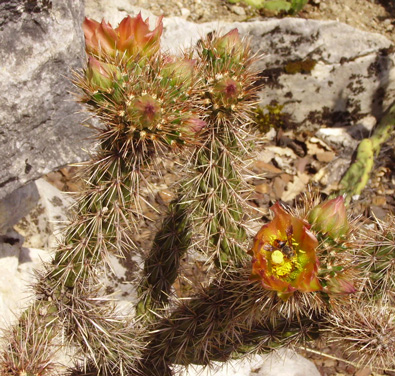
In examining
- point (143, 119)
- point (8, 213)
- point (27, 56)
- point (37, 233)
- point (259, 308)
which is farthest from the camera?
point (37, 233)

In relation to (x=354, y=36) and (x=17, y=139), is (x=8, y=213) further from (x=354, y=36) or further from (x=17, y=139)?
(x=354, y=36)

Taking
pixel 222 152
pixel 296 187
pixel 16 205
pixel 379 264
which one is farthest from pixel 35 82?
pixel 296 187

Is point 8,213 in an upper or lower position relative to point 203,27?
lower

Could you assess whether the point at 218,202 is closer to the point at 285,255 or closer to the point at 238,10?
the point at 285,255

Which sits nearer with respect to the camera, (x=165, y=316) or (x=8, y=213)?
(x=165, y=316)

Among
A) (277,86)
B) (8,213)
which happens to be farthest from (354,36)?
(8,213)

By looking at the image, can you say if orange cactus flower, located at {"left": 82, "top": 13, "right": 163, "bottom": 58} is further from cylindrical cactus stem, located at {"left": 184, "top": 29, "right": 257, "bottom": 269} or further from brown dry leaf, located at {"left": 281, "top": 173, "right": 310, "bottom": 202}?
brown dry leaf, located at {"left": 281, "top": 173, "right": 310, "bottom": 202}
